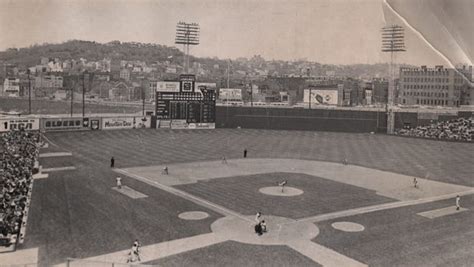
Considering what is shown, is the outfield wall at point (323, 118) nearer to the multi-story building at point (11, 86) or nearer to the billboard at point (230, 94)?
the billboard at point (230, 94)

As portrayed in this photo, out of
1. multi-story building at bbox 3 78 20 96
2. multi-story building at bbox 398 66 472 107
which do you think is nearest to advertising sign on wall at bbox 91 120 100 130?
multi-story building at bbox 398 66 472 107

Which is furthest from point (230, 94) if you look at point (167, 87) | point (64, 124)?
point (64, 124)

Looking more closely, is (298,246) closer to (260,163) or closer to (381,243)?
(381,243)

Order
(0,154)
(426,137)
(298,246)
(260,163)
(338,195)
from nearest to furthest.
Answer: (298,246) < (338,195) < (0,154) < (260,163) < (426,137)

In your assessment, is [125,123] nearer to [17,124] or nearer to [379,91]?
[17,124]

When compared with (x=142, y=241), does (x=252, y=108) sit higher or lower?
higher

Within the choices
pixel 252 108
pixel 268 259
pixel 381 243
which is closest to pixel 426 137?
pixel 252 108

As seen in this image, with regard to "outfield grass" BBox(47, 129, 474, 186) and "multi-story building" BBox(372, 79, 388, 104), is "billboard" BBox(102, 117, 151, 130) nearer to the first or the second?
"outfield grass" BBox(47, 129, 474, 186)
